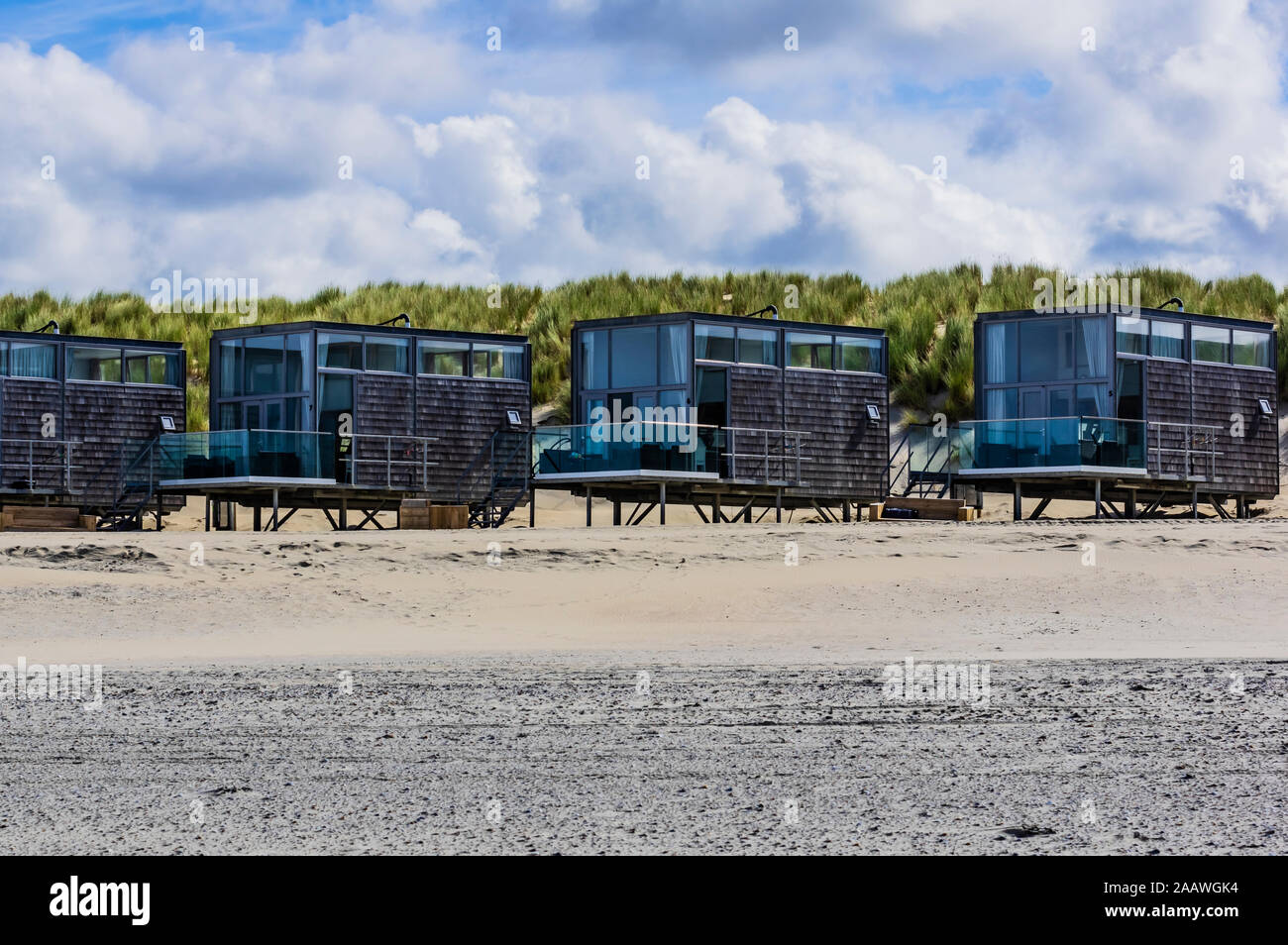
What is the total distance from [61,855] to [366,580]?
46.0ft

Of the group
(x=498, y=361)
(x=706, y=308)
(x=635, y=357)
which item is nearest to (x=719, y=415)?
(x=635, y=357)

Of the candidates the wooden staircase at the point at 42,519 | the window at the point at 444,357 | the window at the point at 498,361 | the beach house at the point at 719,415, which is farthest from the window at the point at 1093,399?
the wooden staircase at the point at 42,519

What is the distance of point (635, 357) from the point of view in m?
28.7

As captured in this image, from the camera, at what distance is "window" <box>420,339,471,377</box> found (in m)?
30.0

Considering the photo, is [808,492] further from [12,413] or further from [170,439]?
[12,413]

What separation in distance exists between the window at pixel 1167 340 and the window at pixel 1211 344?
0.29 meters

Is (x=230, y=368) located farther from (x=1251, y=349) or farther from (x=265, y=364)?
(x=1251, y=349)

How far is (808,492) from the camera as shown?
29.5 metres

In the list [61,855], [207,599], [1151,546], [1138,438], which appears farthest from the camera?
[1138,438]

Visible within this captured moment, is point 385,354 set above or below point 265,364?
above

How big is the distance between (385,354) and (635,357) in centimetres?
439

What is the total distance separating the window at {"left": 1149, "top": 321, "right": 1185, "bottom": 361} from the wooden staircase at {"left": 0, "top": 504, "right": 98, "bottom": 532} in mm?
18322

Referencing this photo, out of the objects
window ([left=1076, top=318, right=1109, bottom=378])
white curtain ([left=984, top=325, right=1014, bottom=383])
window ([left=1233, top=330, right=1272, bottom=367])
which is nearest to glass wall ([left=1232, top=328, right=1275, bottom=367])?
window ([left=1233, top=330, right=1272, bottom=367])
